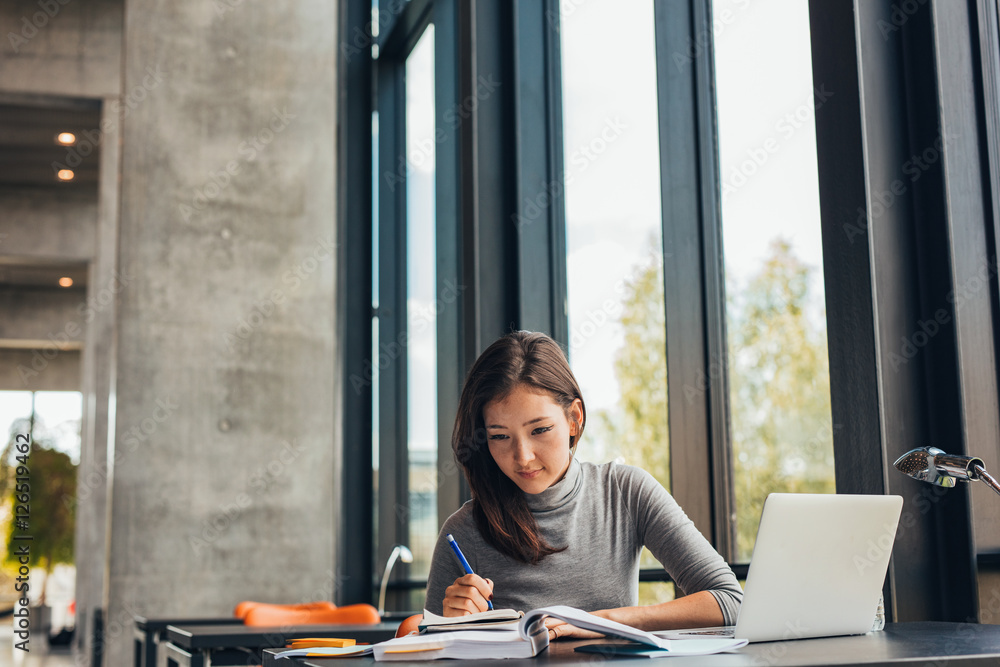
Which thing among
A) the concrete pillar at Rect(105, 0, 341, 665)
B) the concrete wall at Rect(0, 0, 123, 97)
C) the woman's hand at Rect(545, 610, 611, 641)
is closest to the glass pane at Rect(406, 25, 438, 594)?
the concrete pillar at Rect(105, 0, 341, 665)

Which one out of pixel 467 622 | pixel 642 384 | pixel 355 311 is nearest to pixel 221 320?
pixel 355 311

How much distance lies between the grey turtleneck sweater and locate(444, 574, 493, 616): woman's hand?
348mm

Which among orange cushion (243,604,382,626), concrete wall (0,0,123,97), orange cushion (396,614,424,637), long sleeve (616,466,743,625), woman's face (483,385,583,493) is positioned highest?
concrete wall (0,0,123,97)

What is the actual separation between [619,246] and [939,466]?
1.72 m

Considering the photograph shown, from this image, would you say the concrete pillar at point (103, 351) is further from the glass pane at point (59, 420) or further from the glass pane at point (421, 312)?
the glass pane at point (59, 420)

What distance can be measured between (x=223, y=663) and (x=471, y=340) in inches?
57.5

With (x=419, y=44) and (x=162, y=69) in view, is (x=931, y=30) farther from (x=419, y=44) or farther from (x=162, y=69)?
(x=162, y=69)

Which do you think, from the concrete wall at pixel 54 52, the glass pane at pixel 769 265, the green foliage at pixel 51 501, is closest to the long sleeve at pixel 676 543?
the glass pane at pixel 769 265

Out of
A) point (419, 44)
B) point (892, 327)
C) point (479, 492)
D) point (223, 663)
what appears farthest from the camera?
point (419, 44)

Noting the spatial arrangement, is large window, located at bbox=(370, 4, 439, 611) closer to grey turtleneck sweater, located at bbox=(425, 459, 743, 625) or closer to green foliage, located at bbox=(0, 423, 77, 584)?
grey turtleneck sweater, located at bbox=(425, 459, 743, 625)

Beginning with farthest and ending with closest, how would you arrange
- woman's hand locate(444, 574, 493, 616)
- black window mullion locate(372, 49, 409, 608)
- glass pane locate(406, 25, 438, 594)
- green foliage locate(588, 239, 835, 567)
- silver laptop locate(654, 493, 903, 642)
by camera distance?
black window mullion locate(372, 49, 409, 608)
glass pane locate(406, 25, 438, 594)
green foliage locate(588, 239, 835, 567)
woman's hand locate(444, 574, 493, 616)
silver laptop locate(654, 493, 903, 642)

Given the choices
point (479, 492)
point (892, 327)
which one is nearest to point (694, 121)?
point (892, 327)

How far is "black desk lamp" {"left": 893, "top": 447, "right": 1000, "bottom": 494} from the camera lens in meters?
1.52

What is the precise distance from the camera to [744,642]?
1.36 meters
